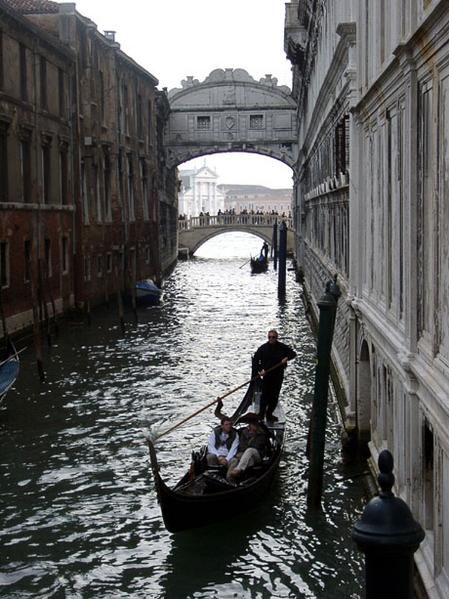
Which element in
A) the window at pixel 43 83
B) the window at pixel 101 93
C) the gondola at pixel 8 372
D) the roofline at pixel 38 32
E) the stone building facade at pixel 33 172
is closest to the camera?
the gondola at pixel 8 372

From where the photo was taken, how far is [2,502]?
8.62 metres

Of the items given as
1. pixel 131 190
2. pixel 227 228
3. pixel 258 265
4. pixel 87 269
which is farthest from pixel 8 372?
pixel 227 228

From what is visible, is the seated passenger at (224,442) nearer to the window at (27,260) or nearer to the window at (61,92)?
the window at (27,260)

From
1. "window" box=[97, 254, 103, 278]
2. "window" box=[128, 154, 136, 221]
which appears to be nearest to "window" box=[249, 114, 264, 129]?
"window" box=[128, 154, 136, 221]

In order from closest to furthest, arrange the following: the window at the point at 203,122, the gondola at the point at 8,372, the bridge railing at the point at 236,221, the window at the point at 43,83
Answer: the gondola at the point at 8,372 < the window at the point at 43,83 < the window at the point at 203,122 < the bridge railing at the point at 236,221

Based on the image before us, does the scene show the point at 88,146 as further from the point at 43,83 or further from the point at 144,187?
the point at 144,187

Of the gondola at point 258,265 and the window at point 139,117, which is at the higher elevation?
the window at point 139,117

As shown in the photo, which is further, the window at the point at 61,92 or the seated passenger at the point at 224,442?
the window at the point at 61,92

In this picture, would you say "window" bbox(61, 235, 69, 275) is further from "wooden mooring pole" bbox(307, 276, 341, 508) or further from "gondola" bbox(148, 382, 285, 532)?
"wooden mooring pole" bbox(307, 276, 341, 508)

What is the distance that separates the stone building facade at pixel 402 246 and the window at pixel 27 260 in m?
8.82

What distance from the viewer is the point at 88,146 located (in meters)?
23.4

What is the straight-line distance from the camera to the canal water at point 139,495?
6855mm

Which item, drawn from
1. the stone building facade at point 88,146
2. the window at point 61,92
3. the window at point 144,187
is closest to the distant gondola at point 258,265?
the window at point 144,187

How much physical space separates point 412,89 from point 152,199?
2781 cm
